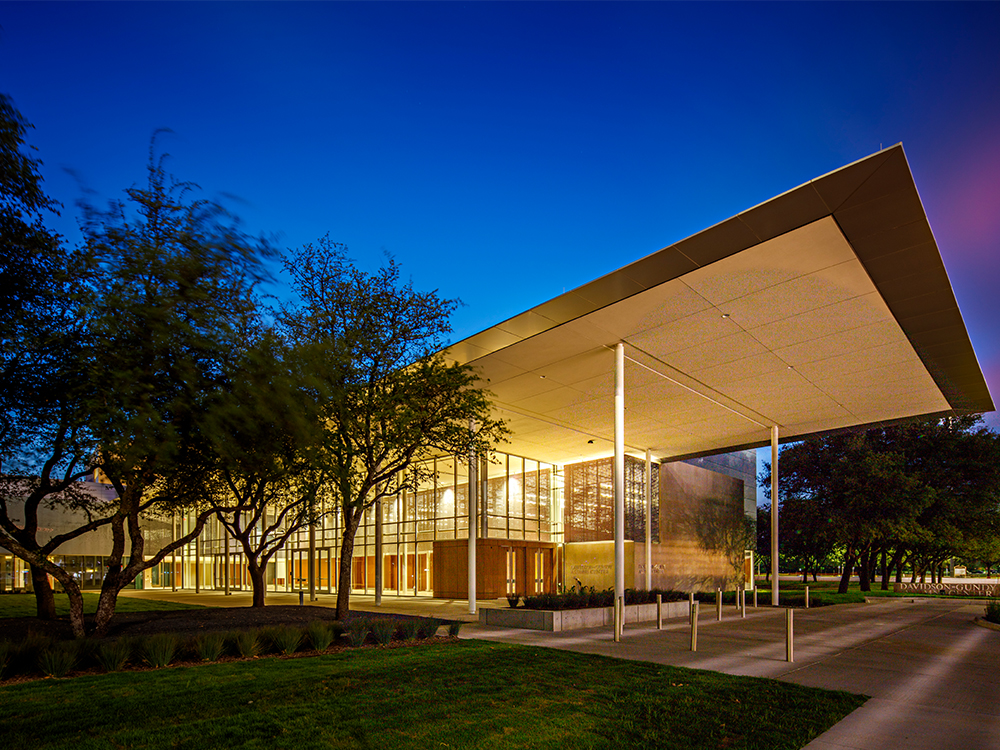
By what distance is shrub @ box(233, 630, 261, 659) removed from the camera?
12102mm

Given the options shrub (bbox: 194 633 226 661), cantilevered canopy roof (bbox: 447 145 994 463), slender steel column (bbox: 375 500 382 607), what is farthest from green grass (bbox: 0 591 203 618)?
cantilevered canopy roof (bbox: 447 145 994 463)

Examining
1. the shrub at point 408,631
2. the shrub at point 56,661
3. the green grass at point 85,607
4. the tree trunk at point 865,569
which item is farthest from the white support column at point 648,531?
the shrub at point 56,661

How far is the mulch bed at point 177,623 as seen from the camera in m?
14.5

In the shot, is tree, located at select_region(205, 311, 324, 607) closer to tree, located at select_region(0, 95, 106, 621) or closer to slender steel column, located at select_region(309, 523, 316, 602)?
tree, located at select_region(0, 95, 106, 621)

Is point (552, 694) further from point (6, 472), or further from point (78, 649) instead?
point (6, 472)

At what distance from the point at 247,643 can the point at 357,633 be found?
2.56 metres

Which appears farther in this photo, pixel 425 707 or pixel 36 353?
pixel 36 353

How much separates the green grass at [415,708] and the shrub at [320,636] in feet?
5.28

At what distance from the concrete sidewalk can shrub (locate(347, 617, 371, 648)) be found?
2637mm

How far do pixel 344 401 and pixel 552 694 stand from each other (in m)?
7.20

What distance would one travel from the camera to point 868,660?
511 inches

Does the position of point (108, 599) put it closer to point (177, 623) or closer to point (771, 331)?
point (177, 623)

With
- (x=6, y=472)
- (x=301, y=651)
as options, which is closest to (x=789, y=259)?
(x=301, y=651)

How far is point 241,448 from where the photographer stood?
8836 millimetres
